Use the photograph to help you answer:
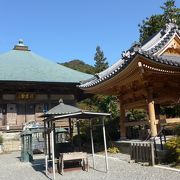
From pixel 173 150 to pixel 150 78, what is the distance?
4474mm

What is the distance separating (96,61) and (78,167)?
63.9 meters

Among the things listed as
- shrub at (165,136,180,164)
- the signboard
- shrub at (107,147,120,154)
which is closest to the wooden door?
the signboard

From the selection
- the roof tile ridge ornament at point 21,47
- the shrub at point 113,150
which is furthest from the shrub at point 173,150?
the roof tile ridge ornament at point 21,47

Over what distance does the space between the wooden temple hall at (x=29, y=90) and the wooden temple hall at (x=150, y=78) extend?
25.6ft

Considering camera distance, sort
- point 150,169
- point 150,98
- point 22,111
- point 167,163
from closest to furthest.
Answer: point 150,169 < point 167,163 < point 150,98 < point 22,111

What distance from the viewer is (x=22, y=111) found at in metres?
24.5

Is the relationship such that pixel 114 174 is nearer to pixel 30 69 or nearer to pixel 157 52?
pixel 157 52

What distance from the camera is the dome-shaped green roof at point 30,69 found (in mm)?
23658

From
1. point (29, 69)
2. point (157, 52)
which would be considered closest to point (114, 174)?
point (157, 52)

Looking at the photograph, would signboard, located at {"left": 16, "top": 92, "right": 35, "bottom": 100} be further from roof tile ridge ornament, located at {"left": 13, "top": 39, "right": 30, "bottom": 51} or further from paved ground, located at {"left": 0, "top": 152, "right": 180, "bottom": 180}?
paved ground, located at {"left": 0, "top": 152, "right": 180, "bottom": 180}

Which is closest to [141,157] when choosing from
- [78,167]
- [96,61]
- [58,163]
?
[78,167]

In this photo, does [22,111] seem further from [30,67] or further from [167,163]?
[167,163]

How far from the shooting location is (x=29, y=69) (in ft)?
84.7

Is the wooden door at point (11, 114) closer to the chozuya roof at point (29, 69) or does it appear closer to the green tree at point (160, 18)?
the chozuya roof at point (29, 69)
